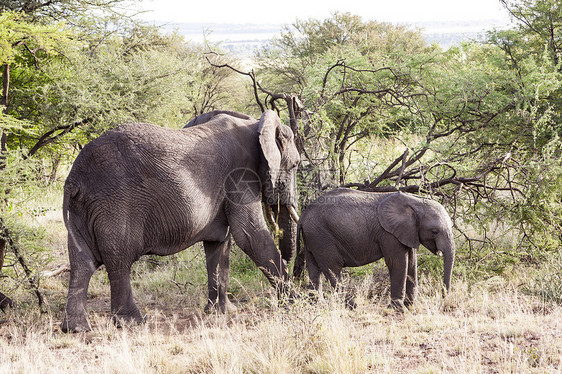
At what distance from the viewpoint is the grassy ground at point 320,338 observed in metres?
4.79

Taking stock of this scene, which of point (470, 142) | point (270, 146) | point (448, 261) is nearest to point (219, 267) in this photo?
point (270, 146)

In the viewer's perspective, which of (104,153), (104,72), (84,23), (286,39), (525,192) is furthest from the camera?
(286,39)

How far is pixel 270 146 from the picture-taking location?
6.75 meters

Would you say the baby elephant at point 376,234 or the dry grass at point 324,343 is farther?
the baby elephant at point 376,234

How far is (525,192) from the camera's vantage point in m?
8.02

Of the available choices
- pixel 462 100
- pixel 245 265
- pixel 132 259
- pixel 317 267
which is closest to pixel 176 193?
pixel 132 259

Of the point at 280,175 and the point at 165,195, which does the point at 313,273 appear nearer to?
the point at 280,175

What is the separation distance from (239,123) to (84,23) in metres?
7.86

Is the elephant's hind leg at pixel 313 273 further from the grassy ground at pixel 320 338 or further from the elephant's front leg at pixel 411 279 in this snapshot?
the elephant's front leg at pixel 411 279

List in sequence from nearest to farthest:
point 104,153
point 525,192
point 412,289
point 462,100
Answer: point 104,153 → point 412,289 → point 525,192 → point 462,100

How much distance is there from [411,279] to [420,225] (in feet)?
2.18

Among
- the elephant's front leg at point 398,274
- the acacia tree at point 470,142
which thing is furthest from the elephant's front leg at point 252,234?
the acacia tree at point 470,142

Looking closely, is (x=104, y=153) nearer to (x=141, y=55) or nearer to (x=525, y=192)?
(x=525, y=192)

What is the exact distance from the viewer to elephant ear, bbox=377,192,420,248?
6773 millimetres
